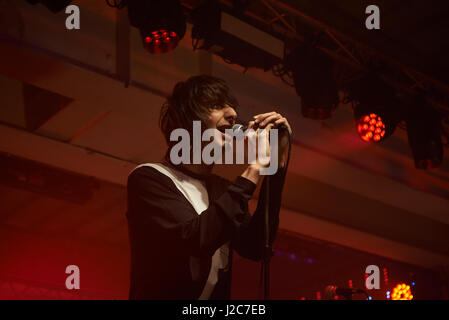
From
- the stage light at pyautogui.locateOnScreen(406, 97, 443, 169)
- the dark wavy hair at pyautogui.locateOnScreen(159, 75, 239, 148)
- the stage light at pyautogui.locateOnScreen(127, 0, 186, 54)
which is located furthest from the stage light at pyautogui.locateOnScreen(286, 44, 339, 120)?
the dark wavy hair at pyautogui.locateOnScreen(159, 75, 239, 148)

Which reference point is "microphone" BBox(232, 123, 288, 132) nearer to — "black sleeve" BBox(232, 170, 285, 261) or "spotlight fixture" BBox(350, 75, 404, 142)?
"black sleeve" BBox(232, 170, 285, 261)

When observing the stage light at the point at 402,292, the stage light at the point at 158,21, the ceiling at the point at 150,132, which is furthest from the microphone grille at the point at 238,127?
the stage light at the point at 402,292

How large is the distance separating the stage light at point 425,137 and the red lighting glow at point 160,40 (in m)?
2.06

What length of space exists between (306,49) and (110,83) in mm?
1400

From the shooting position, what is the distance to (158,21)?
3.15 m

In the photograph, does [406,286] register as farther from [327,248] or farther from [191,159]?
[191,159]

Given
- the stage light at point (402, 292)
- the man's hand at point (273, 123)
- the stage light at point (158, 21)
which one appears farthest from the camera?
the stage light at point (402, 292)

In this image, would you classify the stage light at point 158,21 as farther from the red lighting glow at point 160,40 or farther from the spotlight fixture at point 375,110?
the spotlight fixture at point 375,110

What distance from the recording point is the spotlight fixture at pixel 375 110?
4.06 metres

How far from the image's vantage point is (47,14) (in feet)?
12.8

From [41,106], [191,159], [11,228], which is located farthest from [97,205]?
[191,159]

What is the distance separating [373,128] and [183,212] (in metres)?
2.87

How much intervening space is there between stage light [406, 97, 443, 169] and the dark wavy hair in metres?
2.79

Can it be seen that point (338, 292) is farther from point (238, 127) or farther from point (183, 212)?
point (183, 212)
